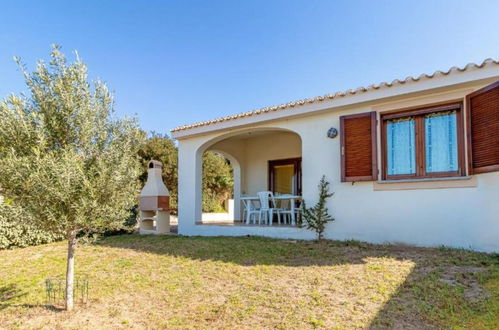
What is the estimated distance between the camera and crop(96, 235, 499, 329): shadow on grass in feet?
13.4

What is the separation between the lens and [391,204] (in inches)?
308

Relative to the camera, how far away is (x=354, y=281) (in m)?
5.20

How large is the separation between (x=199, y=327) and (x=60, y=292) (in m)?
3.16

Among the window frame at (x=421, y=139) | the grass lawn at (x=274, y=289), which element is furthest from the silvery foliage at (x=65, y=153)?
the window frame at (x=421, y=139)

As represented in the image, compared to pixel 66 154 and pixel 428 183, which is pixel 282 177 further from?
pixel 66 154

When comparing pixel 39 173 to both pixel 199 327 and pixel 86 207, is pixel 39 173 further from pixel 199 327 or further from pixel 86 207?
pixel 199 327

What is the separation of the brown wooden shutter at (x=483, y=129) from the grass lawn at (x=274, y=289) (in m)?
1.87

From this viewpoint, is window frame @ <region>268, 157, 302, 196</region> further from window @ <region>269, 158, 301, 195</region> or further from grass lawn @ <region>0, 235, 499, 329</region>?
grass lawn @ <region>0, 235, 499, 329</region>

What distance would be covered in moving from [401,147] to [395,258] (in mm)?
2876

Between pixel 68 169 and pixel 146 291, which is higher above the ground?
pixel 68 169

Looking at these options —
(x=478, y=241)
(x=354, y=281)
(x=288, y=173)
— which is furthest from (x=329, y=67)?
(x=354, y=281)

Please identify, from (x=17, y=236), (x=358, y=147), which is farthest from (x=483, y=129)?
(x=17, y=236)

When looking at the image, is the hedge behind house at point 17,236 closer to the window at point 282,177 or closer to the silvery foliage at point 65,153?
the silvery foliage at point 65,153

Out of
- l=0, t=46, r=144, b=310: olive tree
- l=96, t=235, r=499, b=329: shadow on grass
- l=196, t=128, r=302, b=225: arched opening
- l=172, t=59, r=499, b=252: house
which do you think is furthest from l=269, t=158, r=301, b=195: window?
l=0, t=46, r=144, b=310: olive tree
